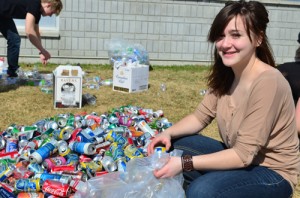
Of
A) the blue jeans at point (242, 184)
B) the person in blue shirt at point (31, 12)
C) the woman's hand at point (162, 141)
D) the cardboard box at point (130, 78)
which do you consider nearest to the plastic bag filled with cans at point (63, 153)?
the woman's hand at point (162, 141)

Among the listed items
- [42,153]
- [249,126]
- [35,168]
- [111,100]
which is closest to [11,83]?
[111,100]

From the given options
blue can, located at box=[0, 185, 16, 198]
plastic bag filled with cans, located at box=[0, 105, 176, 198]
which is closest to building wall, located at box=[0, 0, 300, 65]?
plastic bag filled with cans, located at box=[0, 105, 176, 198]

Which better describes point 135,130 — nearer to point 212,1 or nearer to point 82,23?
point 82,23

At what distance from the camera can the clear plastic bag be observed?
255cm

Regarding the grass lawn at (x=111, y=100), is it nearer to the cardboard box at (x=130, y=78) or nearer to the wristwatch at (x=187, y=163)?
the cardboard box at (x=130, y=78)

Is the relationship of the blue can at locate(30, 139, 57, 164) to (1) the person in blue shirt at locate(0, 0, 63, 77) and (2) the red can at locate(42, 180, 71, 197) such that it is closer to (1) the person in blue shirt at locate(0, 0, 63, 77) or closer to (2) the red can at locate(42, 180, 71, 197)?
(2) the red can at locate(42, 180, 71, 197)

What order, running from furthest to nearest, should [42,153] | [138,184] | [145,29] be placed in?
[145,29] < [42,153] < [138,184]

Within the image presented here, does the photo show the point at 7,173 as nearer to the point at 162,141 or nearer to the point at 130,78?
the point at 162,141

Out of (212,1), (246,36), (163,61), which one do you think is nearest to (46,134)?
(246,36)

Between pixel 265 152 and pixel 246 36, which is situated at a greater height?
pixel 246 36

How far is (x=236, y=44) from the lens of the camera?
2.46 meters

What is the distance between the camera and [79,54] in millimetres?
9078

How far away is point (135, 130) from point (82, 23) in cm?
504

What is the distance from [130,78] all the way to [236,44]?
13.2 ft
